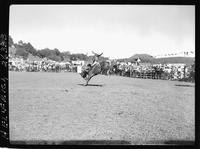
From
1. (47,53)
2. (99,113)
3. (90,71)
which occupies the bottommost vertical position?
(99,113)

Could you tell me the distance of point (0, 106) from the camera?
286 centimetres

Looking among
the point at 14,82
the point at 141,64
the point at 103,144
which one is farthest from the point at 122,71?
the point at 14,82

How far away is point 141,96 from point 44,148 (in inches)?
47.5

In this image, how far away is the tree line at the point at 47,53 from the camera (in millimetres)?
2938

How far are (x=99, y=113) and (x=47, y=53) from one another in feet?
2.92

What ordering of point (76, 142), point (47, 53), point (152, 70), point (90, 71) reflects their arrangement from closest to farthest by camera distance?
1. point (76, 142)
2. point (47, 53)
3. point (90, 71)
4. point (152, 70)

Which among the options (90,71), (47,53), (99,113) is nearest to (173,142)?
(99,113)

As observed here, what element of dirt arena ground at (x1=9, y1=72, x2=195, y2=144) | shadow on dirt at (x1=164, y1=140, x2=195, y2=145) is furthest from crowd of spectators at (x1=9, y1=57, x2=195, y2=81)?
shadow on dirt at (x1=164, y1=140, x2=195, y2=145)

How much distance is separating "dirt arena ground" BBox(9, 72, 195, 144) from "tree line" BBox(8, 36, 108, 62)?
0.81ft

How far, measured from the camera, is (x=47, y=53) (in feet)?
9.87

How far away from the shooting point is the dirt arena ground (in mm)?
2893

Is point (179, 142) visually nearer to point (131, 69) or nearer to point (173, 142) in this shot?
point (173, 142)

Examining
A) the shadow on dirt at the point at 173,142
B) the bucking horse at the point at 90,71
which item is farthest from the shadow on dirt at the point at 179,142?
the bucking horse at the point at 90,71

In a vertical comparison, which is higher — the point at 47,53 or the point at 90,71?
the point at 47,53
